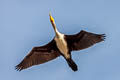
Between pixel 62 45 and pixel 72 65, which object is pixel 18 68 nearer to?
pixel 62 45

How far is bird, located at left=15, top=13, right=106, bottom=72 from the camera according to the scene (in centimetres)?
2709

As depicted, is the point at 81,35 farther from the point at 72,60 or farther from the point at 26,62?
the point at 26,62

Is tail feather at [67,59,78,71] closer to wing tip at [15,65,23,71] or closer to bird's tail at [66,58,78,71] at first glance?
bird's tail at [66,58,78,71]

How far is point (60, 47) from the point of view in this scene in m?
27.2

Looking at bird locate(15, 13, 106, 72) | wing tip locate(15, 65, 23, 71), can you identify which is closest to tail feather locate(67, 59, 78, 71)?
bird locate(15, 13, 106, 72)

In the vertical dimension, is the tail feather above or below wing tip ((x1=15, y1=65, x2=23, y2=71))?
above

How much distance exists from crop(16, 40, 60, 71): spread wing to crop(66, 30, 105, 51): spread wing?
1124 millimetres

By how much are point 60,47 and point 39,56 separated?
1.80m

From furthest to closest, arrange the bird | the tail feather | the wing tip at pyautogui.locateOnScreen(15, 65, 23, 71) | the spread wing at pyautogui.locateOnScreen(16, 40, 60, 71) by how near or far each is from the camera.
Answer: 1. the wing tip at pyautogui.locateOnScreen(15, 65, 23, 71)
2. the spread wing at pyautogui.locateOnScreen(16, 40, 60, 71)
3. the bird
4. the tail feather

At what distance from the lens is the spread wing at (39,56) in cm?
2806

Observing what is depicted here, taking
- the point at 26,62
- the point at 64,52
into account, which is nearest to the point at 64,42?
the point at 64,52

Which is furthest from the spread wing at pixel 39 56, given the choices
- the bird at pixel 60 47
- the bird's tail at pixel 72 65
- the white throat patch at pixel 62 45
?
the bird's tail at pixel 72 65

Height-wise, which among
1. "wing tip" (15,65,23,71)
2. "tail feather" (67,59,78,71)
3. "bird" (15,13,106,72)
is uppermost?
"bird" (15,13,106,72)

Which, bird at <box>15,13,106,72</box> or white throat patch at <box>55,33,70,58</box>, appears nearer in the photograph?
white throat patch at <box>55,33,70,58</box>
